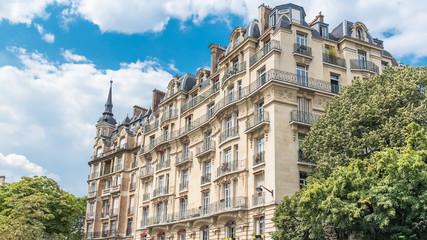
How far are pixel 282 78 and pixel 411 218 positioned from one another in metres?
13.0

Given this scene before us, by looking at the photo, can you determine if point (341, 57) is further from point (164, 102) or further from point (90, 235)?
point (90, 235)

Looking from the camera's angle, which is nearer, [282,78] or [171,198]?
[282,78]

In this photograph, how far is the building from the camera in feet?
91.0

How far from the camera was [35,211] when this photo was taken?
31.3m

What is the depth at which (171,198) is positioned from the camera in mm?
37812

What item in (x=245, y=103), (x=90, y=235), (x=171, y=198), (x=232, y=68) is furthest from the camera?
(x=90, y=235)

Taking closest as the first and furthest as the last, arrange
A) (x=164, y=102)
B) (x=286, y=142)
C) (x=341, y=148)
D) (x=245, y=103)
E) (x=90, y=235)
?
(x=341, y=148), (x=286, y=142), (x=245, y=103), (x=164, y=102), (x=90, y=235)

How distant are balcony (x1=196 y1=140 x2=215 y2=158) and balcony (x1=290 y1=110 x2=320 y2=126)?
24.9ft

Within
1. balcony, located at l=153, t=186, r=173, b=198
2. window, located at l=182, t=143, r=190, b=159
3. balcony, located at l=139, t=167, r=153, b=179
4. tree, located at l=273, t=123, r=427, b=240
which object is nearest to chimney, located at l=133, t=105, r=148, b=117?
balcony, located at l=139, t=167, r=153, b=179

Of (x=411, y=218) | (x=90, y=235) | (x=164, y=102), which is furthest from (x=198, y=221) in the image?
(x=90, y=235)

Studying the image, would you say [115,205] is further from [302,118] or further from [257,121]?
[302,118]

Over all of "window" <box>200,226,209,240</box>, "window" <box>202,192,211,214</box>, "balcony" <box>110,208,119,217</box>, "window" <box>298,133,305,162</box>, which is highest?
"window" <box>298,133,305,162</box>

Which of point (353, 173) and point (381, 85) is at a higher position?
point (381, 85)

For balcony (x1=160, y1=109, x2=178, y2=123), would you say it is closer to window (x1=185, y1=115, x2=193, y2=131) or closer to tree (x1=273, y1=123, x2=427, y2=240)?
window (x1=185, y1=115, x2=193, y2=131)
